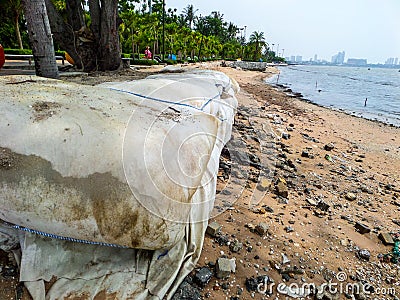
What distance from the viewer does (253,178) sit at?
14.0 ft

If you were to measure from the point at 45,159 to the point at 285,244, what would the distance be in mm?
2414

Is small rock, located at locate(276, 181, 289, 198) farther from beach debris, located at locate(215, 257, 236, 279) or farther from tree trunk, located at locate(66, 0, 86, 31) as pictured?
tree trunk, located at locate(66, 0, 86, 31)

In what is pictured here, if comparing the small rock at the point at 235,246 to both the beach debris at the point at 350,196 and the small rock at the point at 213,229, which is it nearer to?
the small rock at the point at 213,229

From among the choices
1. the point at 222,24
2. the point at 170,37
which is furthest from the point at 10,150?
the point at 222,24

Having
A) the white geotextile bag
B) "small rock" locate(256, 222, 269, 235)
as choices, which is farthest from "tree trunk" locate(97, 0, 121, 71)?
"small rock" locate(256, 222, 269, 235)

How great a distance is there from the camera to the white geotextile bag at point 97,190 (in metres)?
1.61

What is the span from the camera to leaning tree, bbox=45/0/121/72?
8672 millimetres

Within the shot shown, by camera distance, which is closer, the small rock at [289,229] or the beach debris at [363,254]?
the beach debris at [363,254]

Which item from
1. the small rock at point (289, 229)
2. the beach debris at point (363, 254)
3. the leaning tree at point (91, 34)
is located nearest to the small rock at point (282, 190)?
the small rock at point (289, 229)

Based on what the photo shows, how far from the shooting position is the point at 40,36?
174 inches

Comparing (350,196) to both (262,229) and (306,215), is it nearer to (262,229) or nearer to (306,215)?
(306,215)

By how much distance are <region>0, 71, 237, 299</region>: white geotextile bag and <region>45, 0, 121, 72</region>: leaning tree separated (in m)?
7.71

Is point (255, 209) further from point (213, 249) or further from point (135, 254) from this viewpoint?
point (135, 254)

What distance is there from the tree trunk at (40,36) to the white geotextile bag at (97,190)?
278 cm
